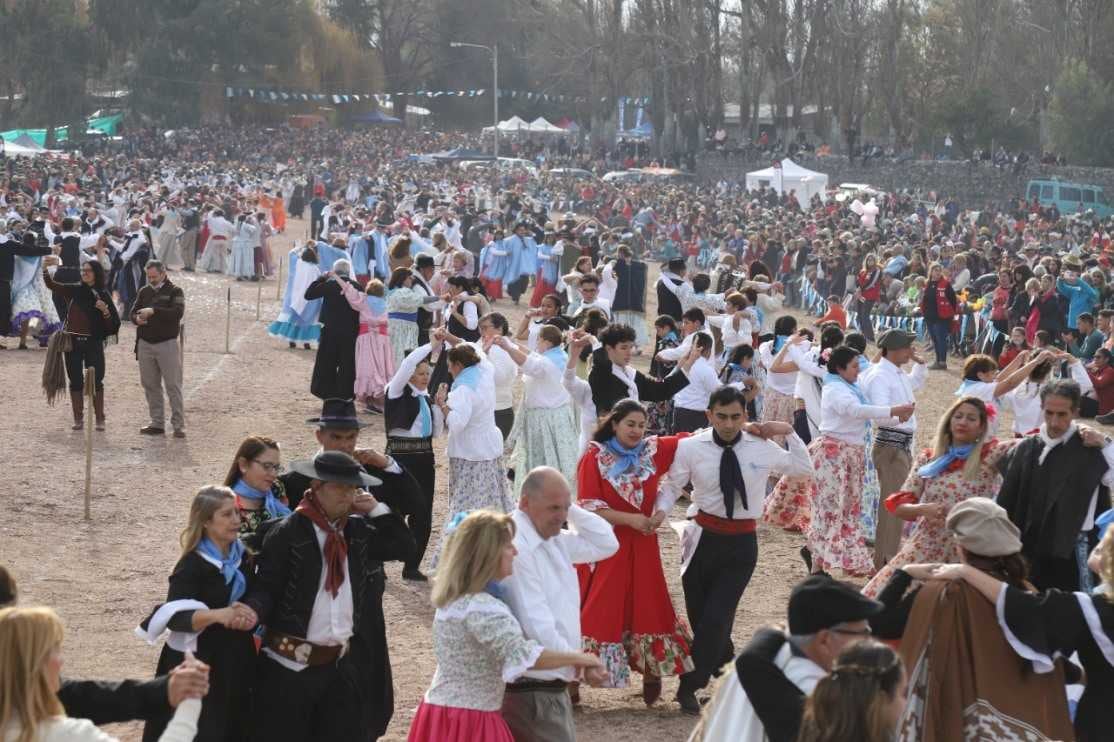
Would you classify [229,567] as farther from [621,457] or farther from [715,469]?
[715,469]

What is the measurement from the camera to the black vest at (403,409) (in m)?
9.96

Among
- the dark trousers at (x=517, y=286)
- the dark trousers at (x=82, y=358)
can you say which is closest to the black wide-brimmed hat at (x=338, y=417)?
the dark trousers at (x=82, y=358)

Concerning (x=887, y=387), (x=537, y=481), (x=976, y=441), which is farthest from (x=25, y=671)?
(x=887, y=387)

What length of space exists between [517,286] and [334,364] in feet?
47.8

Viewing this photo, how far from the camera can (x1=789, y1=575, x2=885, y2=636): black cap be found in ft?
14.8

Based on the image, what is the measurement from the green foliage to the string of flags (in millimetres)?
31056

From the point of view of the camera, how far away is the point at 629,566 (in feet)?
26.1

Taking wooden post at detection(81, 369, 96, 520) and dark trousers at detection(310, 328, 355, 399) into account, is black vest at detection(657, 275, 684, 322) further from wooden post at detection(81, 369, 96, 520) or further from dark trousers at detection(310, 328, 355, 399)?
wooden post at detection(81, 369, 96, 520)

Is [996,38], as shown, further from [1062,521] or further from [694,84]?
[1062,521]

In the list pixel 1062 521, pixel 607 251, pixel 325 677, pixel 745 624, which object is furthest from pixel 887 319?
pixel 325 677

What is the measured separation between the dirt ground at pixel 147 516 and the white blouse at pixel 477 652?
2.24 m

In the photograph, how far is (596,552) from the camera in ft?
21.9

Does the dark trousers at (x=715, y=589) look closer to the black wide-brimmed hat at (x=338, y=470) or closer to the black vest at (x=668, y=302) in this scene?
the black wide-brimmed hat at (x=338, y=470)

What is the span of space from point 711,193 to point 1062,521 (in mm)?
49068
